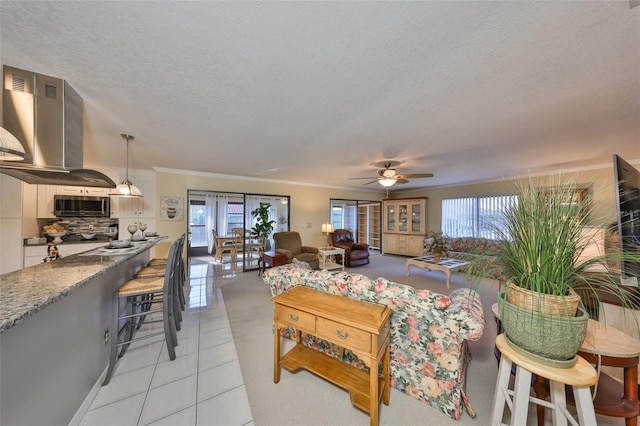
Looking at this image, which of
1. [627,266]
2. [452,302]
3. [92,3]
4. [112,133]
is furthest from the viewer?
[112,133]

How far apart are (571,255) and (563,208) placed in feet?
0.64

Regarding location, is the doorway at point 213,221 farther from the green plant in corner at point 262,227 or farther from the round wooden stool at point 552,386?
the round wooden stool at point 552,386

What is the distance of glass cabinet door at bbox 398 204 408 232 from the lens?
292 inches

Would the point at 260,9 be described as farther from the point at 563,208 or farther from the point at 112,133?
the point at 112,133

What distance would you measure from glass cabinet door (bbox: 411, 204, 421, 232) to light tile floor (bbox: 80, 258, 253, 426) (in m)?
6.32

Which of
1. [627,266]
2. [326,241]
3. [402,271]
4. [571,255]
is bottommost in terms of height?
[402,271]

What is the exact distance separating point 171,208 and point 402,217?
6699 millimetres

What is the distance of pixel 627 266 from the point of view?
1500mm

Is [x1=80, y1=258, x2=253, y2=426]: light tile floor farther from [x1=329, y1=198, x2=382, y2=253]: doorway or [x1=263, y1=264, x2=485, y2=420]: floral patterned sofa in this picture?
[x1=329, y1=198, x2=382, y2=253]: doorway

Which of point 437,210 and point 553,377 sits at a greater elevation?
point 437,210

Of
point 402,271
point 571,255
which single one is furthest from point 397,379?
point 402,271

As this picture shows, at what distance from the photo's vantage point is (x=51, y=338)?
1.28m

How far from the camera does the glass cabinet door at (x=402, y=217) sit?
24.4ft

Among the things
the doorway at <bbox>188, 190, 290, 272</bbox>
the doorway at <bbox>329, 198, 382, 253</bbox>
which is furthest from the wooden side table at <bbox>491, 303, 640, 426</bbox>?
the doorway at <bbox>329, 198, 382, 253</bbox>
